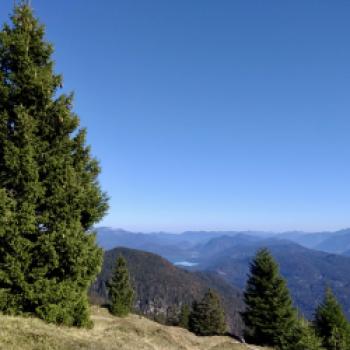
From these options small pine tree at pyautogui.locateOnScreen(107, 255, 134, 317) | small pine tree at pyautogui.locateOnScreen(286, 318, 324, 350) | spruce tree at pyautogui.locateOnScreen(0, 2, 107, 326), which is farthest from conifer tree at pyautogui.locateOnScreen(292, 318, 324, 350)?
small pine tree at pyautogui.locateOnScreen(107, 255, 134, 317)

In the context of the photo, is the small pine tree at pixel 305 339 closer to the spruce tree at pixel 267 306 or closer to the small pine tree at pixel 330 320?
the small pine tree at pixel 330 320

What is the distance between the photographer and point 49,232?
643 inches

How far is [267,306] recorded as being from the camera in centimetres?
4703

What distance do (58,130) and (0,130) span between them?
8.54 feet

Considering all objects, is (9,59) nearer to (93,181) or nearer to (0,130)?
(0,130)

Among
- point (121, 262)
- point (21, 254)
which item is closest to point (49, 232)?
point (21, 254)

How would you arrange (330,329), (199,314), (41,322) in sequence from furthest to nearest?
1. (199,314)
2. (330,329)
3. (41,322)

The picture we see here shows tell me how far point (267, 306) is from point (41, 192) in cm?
3908

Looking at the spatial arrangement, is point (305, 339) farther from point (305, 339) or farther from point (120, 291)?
point (120, 291)

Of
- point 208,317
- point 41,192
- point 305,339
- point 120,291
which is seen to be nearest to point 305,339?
point 305,339

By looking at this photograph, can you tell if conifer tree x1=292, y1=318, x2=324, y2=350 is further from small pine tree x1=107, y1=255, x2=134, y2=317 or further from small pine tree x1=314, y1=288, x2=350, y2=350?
small pine tree x1=107, y1=255, x2=134, y2=317

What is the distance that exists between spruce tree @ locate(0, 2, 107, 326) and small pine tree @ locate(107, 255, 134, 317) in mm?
49821

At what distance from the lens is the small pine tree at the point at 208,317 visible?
80938mm

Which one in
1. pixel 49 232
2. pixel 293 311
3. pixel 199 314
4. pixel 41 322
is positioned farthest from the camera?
pixel 199 314
